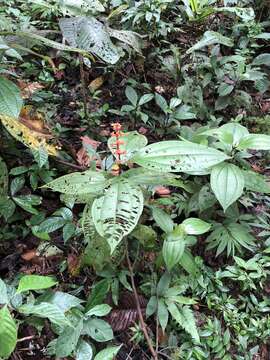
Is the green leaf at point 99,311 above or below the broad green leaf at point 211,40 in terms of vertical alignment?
below

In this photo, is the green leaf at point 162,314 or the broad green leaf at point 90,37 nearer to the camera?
the green leaf at point 162,314

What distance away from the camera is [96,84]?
9.59 ft

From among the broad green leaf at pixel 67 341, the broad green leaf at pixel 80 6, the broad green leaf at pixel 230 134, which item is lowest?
the broad green leaf at pixel 67 341

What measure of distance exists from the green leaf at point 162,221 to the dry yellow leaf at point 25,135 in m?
0.65

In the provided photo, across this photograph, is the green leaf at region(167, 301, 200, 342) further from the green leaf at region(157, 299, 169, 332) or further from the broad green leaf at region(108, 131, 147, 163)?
the broad green leaf at region(108, 131, 147, 163)

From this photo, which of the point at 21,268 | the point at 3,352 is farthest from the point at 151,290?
the point at 3,352

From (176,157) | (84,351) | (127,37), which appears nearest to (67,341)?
(84,351)

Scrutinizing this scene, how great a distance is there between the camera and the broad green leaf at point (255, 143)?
1834 millimetres

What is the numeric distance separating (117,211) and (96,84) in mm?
1619

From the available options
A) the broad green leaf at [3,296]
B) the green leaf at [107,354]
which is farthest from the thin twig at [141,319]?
the broad green leaf at [3,296]

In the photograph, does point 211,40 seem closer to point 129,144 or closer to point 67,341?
point 129,144

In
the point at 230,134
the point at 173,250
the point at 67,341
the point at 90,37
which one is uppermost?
the point at 90,37

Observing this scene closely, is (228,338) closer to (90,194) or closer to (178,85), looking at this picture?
(90,194)

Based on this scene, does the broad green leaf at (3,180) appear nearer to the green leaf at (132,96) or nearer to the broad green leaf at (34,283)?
the broad green leaf at (34,283)
